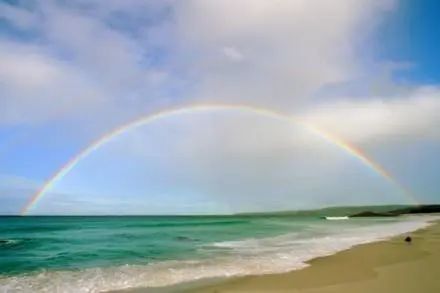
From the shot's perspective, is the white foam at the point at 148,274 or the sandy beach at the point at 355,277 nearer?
the sandy beach at the point at 355,277

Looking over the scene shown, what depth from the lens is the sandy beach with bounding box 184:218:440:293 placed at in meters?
11.1

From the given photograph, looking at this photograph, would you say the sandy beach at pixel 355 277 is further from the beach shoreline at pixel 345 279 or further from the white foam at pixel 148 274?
the white foam at pixel 148 274

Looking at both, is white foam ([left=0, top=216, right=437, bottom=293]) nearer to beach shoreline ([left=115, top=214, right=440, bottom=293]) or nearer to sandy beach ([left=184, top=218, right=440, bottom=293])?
beach shoreline ([left=115, top=214, right=440, bottom=293])

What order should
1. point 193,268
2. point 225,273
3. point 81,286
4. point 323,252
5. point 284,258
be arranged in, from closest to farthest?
point 81,286 → point 225,273 → point 193,268 → point 284,258 → point 323,252

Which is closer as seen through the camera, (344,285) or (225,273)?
(344,285)

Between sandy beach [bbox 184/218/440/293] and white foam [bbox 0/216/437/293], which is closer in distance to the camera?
sandy beach [bbox 184/218/440/293]

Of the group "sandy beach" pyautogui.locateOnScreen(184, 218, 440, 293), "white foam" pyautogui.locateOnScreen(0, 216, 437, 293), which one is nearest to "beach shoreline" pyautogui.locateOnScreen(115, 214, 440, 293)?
"sandy beach" pyautogui.locateOnScreen(184, 218, 440, 293)

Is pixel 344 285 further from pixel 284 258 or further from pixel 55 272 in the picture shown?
pixel 55 272

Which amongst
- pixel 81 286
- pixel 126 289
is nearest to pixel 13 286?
pixel 81 286

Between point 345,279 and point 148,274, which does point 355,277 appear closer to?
point 345,279

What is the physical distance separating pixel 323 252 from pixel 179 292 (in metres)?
11.0

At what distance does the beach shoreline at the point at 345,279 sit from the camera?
11156mm

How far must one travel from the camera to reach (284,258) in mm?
18219

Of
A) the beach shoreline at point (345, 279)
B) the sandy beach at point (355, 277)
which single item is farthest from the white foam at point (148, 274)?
the sandy beach at point (355, 277)
